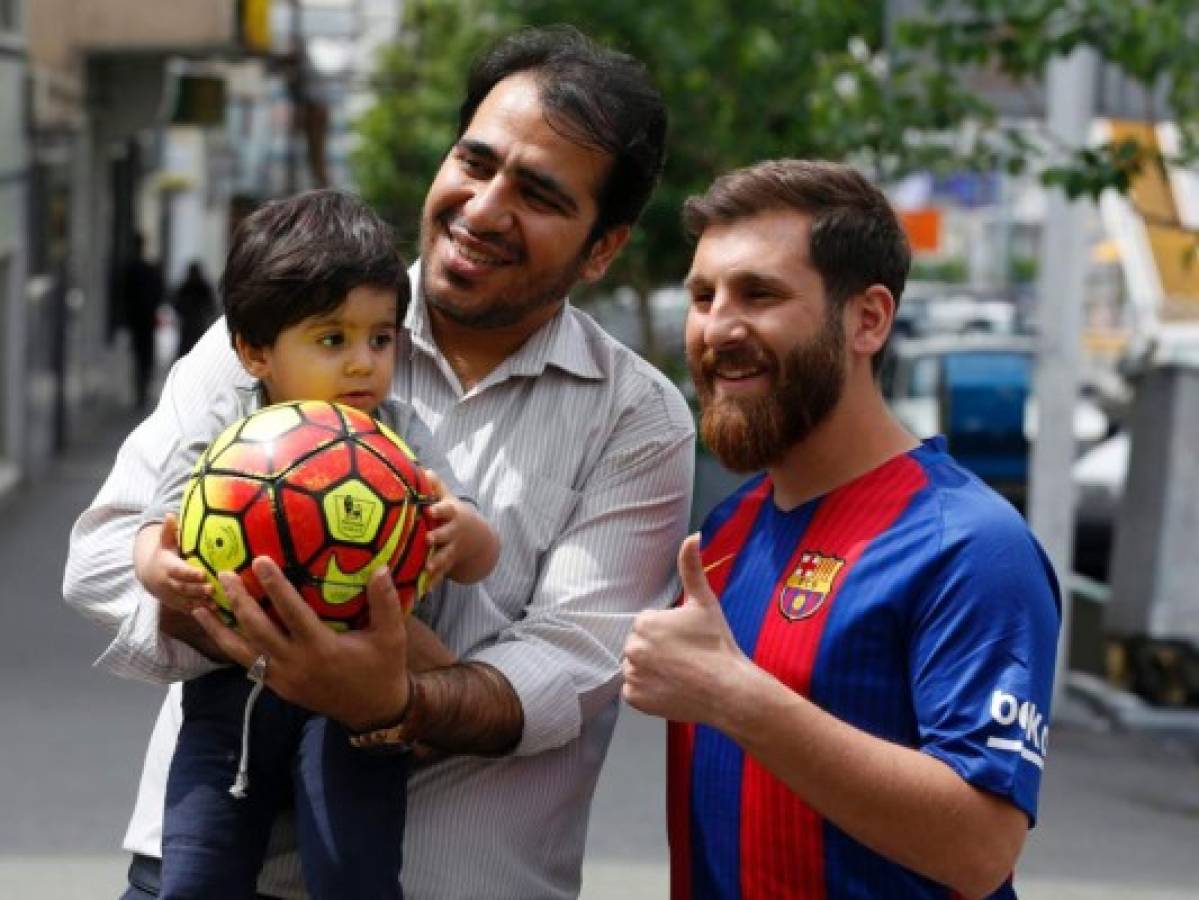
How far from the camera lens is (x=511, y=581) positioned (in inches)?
149

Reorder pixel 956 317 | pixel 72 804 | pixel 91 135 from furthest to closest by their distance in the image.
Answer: pixel 956 317 → pixel 91 135 → pixel 72 804

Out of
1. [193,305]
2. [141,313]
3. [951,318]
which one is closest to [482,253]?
[141,313]

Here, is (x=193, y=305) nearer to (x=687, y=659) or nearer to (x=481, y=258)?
(x=481, y=258)

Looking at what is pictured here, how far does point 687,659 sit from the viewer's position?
3283 millimetres

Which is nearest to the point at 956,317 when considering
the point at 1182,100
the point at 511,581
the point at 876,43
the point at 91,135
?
the point at 91,135

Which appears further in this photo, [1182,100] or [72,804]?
[1182,100]

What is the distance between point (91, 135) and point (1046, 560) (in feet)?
91.6

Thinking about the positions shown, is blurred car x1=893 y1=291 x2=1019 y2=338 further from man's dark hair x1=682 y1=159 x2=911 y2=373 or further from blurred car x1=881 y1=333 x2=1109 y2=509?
man's dark hair x1=682 y1=159 x2=911 y2=373

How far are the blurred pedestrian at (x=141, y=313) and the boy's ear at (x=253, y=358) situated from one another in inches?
1068

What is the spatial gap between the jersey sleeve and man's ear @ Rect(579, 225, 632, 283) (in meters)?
0.86

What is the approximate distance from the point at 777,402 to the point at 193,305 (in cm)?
2848

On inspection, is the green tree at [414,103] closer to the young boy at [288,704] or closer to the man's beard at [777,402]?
the young boy at [288,704]

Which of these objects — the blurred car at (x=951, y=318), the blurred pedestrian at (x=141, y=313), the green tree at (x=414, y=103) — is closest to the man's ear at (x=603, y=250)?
the green tree at (x=414, y=103)

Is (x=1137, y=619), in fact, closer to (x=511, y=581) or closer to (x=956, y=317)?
(x=511, y=581)
